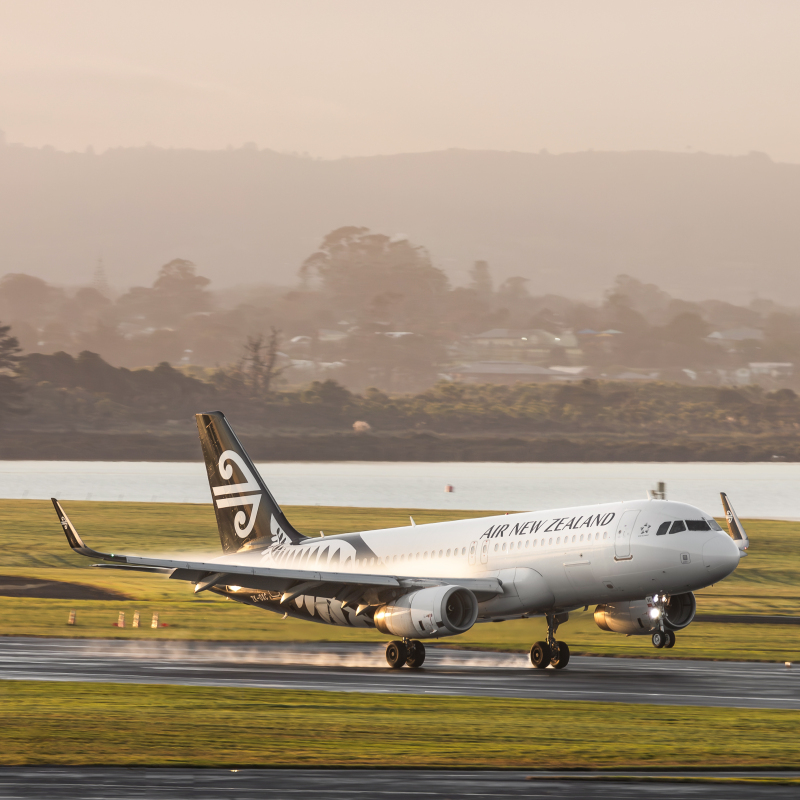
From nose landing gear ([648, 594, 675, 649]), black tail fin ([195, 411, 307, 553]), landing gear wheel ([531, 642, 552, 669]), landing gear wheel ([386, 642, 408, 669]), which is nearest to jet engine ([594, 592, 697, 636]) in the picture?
nose landing gear ([648, 594, 675, 649])

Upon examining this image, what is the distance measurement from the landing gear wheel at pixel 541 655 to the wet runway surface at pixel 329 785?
23400mm

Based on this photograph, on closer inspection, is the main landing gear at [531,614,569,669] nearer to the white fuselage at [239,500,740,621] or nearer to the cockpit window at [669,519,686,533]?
the white fuselage at [239,500,740,621]

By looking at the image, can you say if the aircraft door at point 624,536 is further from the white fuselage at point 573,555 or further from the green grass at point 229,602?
the green grass at point 229,602

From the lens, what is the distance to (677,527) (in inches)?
1693

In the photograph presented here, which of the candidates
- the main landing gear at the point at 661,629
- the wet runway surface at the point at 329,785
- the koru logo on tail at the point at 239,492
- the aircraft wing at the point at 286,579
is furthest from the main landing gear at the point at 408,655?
the wet runway surface at the point at 329,785

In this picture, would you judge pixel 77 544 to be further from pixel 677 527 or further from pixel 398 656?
pixel 677 527

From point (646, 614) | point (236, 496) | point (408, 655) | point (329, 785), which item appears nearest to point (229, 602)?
point (236, 496)

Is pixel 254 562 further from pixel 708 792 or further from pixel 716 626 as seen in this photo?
pixel 708 792

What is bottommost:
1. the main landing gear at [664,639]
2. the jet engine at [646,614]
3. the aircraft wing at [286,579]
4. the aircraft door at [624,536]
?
the main landing gear at [664,639]

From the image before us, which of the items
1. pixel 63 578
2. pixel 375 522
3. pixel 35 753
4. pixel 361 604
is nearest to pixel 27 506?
pixel 375 522

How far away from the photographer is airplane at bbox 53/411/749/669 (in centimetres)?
4288

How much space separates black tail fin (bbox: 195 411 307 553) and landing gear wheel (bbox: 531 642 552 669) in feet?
43.3

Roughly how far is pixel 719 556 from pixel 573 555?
4.71 metres

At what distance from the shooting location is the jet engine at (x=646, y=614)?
A: 148 ft
